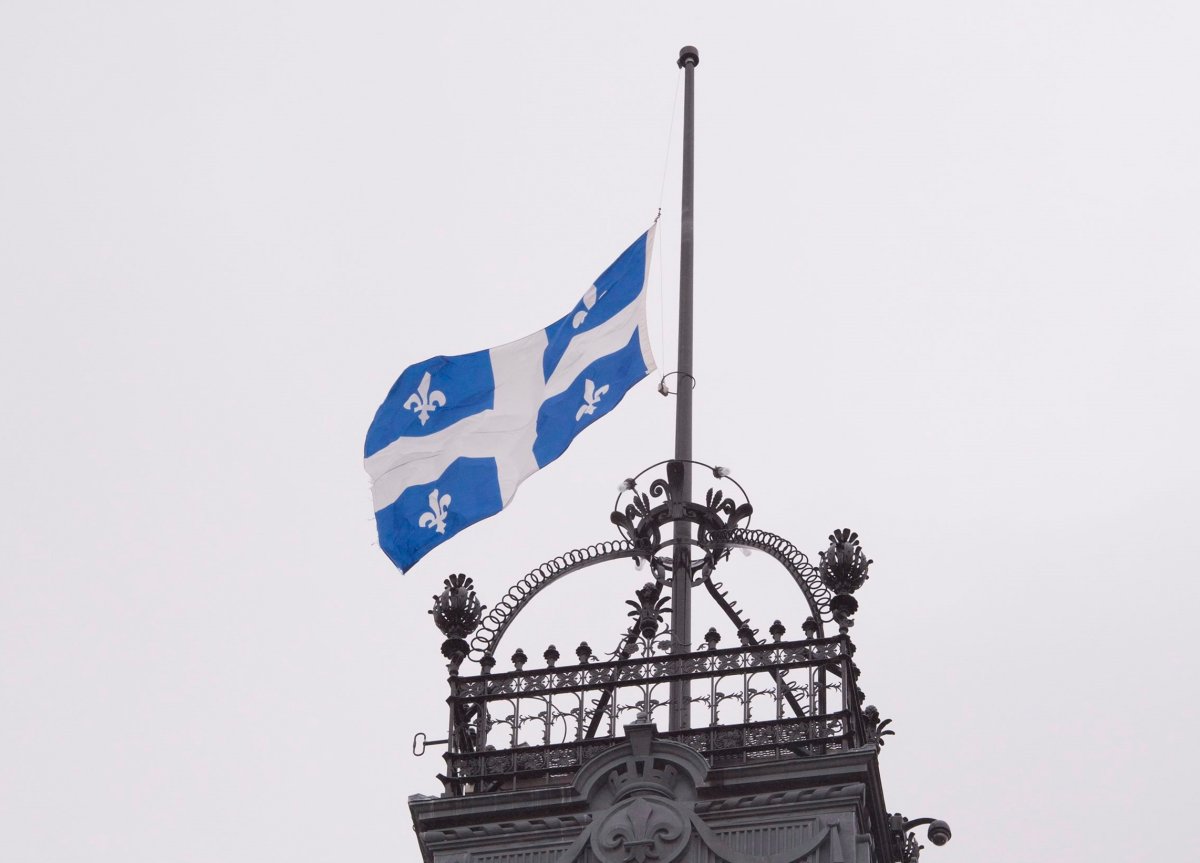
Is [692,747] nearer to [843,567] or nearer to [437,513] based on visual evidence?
[843,567]

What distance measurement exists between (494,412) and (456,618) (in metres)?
4.53

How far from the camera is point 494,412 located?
1286 inches

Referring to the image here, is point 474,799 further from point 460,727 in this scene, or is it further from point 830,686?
point 830,686

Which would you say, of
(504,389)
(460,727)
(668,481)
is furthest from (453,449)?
(460,727)

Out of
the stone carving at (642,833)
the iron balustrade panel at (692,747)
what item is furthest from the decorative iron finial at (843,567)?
the stone carving at (642,833)

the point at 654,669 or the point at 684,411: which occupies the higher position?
the point at 684,411

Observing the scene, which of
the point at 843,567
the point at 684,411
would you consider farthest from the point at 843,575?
the point at 684,411

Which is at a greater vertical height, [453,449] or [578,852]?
[453,449]

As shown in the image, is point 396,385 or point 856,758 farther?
point 396,385

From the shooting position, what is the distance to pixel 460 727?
27.9m

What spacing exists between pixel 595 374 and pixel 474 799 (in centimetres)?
734

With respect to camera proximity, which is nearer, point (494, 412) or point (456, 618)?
point (456, 618)

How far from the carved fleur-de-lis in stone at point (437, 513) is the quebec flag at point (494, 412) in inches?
0.5

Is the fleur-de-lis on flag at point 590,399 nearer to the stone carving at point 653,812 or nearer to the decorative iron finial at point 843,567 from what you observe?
the decorative iron finial at point 843,567
